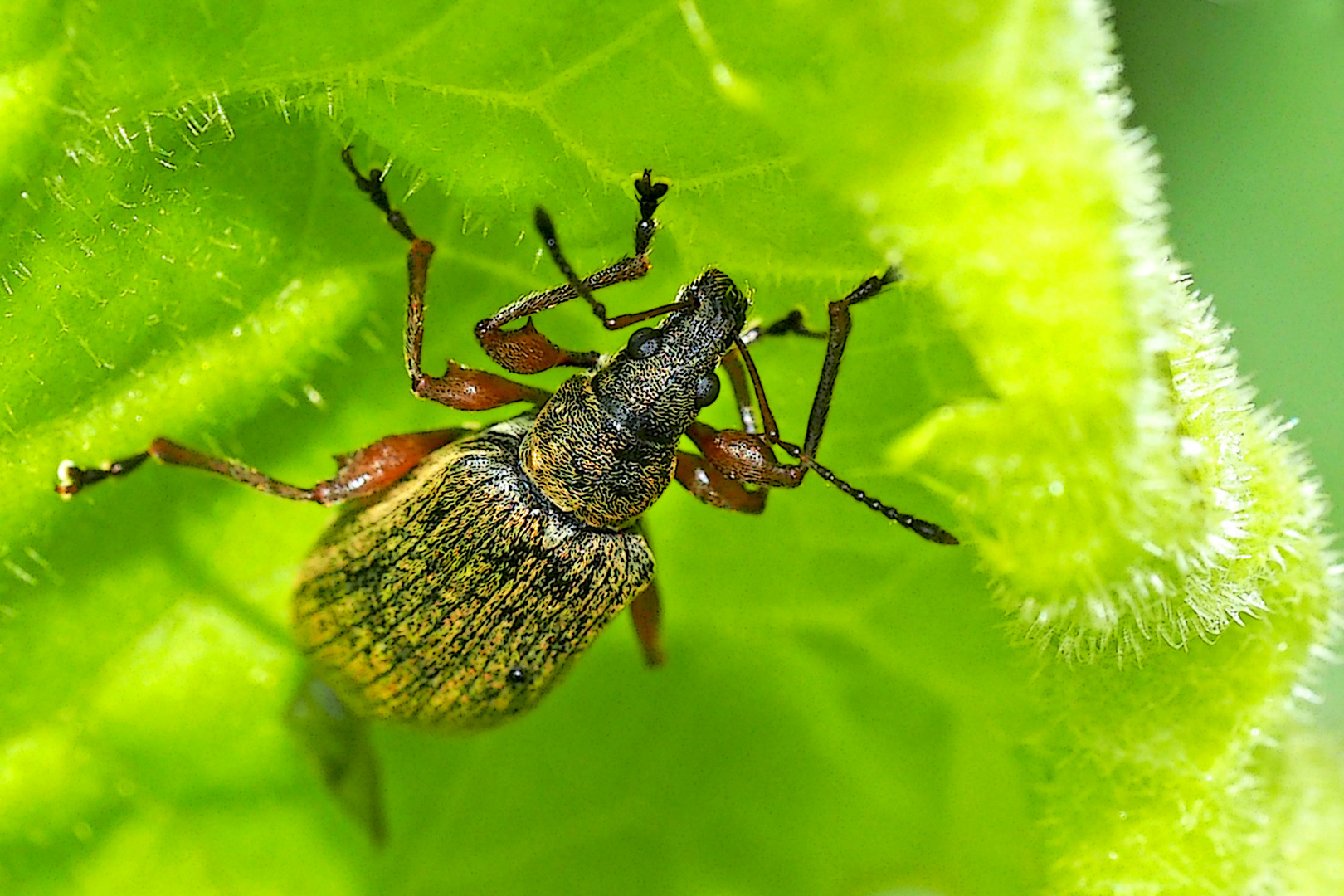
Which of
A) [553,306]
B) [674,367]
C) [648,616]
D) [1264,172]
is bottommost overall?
[1264,172]

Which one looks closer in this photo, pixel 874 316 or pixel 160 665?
pixel 874 316

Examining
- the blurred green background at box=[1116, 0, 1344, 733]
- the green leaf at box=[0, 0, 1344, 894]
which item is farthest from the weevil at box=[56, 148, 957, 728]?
the blurred green background at box=[1116, 0, 1344, 733]

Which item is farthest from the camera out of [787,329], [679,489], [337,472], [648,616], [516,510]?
[679,489]

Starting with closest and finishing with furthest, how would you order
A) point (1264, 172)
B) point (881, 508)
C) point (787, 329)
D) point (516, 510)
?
point (787, 329), point (881, 508), point (516, 510), point (1264, 172)

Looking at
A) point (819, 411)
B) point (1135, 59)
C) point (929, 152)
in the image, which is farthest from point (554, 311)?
point (1135, 59)

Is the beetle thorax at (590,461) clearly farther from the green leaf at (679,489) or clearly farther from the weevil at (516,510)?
the green leaf at (679,489)

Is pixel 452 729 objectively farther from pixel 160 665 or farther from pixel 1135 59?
pixel 1135 59

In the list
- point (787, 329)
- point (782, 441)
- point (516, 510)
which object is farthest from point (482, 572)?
point (787, 329)

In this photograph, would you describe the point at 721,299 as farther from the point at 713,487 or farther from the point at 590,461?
the point at 590,461
